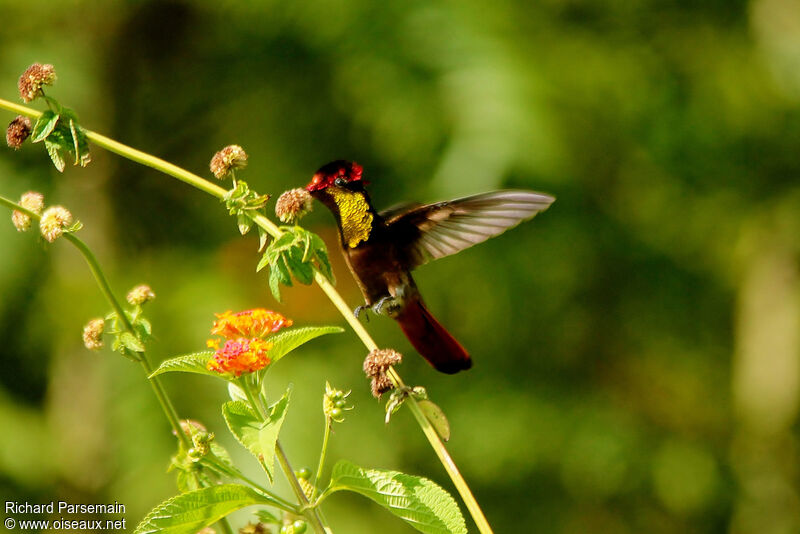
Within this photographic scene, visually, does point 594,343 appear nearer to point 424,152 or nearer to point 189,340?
point 424,152

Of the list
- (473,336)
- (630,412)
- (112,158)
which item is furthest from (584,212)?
(112,158)

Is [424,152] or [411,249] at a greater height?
[424,152]

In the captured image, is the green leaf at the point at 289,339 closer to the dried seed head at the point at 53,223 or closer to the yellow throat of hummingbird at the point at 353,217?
the dried seed head at the point at 53,223

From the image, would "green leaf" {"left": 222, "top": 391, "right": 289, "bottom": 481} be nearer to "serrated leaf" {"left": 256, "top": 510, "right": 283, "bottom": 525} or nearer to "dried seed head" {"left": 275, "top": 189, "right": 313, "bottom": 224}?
"serrated leaf" {"left": 256, "top": 510, "right": 283, "bottom": 525}

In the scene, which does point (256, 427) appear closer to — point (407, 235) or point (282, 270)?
point (282, 270)

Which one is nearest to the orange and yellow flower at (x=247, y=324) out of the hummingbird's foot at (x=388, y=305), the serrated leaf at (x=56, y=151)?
the serrated leaf at (x=56, y=151)

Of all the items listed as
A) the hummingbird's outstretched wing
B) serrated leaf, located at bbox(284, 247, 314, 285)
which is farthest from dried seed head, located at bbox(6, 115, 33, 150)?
the hummingbird's outstretched wing

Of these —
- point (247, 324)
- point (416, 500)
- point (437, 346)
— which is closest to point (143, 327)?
point (247, 324)
